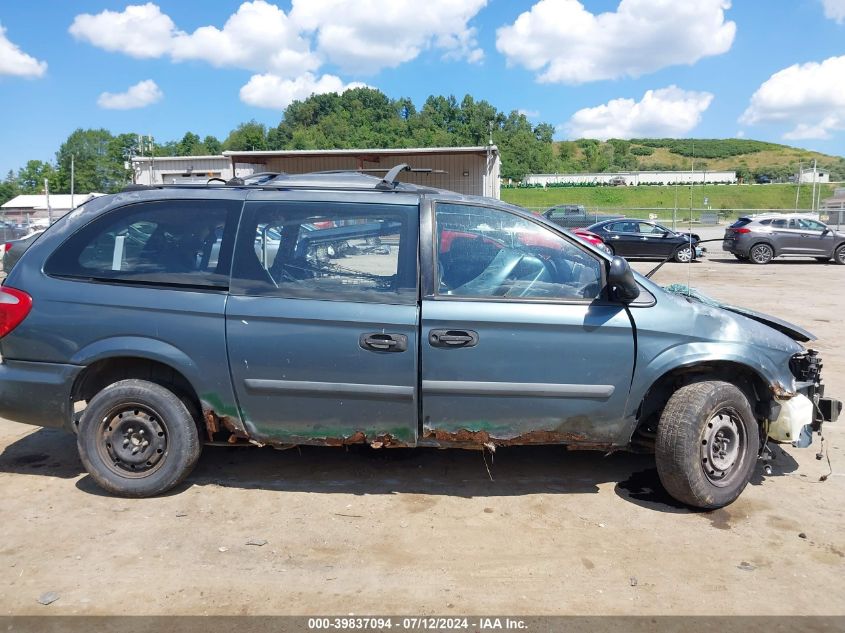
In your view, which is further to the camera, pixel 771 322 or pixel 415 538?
pixel 771 322

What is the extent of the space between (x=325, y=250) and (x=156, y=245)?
108 cm

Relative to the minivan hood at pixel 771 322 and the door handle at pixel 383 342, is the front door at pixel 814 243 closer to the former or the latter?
the minivan hood at pixel 771 322

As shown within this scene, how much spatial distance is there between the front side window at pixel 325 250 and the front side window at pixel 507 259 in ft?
0.75

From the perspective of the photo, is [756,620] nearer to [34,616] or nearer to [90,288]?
[34,616]

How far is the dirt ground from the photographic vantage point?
316 centimetres

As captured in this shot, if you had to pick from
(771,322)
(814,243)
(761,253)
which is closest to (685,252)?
(771,322)

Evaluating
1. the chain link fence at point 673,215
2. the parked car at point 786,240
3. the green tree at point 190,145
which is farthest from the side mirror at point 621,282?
the green tree at point 190,145

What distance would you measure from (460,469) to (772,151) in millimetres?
91706

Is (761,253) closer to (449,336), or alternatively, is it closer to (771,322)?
(771,322)

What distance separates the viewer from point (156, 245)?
4.21 metres

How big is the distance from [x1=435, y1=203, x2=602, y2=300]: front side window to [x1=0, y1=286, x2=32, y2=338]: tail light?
8.25 ft

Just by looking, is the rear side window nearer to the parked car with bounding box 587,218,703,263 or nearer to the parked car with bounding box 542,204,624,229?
the parked car with bounding box 587,218,703,263

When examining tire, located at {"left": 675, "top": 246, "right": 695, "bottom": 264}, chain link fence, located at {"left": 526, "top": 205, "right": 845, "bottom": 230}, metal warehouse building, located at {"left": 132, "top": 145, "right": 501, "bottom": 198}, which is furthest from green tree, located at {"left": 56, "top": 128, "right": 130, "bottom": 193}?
tire, located at {"left": 675, "top": 246, "right": 695, "bottom": 264}

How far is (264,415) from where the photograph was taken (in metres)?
4.06
